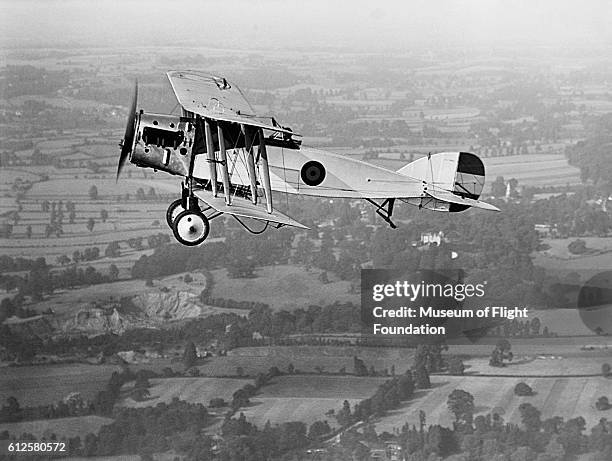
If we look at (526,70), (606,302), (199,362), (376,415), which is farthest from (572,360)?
(199,362)

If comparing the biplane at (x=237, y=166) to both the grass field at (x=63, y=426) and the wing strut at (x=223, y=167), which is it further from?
the grass field at (x=63, y=426)

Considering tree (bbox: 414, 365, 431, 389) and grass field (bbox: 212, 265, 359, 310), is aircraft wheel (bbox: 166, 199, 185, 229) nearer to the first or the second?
grass field (bbox: 212, 265, 359, 310)

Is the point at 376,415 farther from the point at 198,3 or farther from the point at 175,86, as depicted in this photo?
the point at 175,86

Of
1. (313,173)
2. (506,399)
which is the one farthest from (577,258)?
(313,173)

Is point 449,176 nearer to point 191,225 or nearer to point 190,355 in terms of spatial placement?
point 191,225

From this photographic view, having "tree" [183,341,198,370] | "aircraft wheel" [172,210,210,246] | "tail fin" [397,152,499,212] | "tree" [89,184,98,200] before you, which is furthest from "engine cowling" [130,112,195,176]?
"tree" [183,341,198,370]

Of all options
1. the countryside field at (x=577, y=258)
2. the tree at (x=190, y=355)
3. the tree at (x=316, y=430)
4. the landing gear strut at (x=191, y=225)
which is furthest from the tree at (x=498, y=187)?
the landing gear strut at (x=191, y=225)

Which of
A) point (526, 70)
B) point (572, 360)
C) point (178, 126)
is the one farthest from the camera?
point (572, 360)
